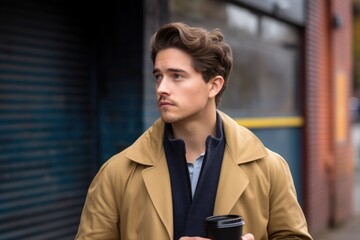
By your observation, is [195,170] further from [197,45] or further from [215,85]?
[197,45]

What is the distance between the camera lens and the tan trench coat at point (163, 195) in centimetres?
248

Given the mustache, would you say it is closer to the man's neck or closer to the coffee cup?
the man's neck

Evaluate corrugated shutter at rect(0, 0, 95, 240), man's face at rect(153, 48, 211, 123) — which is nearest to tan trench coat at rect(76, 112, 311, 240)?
man's face at rect(153, 48, 211, 123)

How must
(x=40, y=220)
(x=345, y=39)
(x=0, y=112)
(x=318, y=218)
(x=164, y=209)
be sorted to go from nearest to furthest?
1. (x=164, y=209)
2. (x=0, y=112)
3. (x=40, y=220)
4. (x=318, y=218)
5. (x=345, y=39)

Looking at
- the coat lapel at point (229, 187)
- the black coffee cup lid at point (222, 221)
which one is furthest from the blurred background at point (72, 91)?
the black coffee cup lid at point (222, 221)

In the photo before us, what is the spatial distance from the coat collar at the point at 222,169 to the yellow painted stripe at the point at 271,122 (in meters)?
3.99

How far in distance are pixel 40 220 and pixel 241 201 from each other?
2.81 metres

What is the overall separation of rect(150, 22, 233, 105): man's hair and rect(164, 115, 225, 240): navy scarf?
0.28 meters

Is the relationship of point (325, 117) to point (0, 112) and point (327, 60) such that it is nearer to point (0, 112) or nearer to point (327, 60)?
point (327, 60)

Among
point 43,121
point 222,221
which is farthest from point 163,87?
point 43,121

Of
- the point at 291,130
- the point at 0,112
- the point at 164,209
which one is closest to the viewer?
the point at 164,209

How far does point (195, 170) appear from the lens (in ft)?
8.37

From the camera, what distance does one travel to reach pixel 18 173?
4.80 meters

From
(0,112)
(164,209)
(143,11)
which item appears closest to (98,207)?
(164,209)
